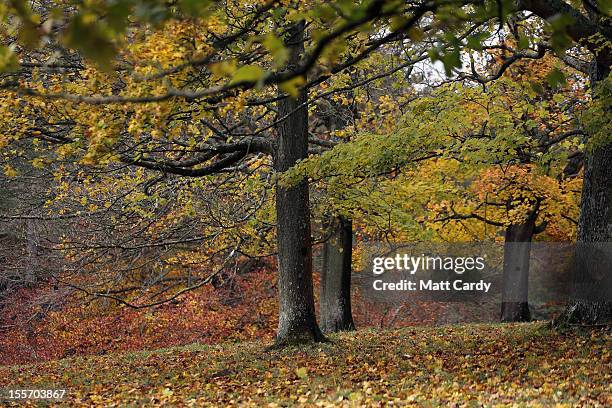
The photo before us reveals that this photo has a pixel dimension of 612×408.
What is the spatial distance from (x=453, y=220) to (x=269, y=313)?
24.4 ft

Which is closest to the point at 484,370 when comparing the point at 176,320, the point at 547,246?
the point at 176,320

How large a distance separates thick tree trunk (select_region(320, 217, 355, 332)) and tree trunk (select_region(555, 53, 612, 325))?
7.38 m

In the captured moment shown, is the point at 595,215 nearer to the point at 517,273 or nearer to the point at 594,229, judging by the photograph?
the point at 594,229

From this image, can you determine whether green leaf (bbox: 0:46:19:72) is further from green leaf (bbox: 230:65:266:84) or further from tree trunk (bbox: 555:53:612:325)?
tree trunk (bbox: 555:53:612:325)

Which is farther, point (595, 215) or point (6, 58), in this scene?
point (595, 215)

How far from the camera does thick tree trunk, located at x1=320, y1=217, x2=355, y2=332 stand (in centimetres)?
1817

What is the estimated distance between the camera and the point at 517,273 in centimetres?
2116

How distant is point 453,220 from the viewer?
2189cm

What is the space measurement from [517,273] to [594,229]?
10237 millimetres

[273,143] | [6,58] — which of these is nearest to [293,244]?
[273,143]

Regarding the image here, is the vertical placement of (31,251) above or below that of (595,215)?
above

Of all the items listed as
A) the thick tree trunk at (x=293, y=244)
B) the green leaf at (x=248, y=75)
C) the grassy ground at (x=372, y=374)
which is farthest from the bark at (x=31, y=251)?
the green leaf at (x=248, y=75)

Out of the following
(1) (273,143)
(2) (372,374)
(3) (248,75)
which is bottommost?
(2) (372,374)

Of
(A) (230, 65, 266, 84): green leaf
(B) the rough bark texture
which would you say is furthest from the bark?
(A) (230, 65, 266, 84): green leaf
